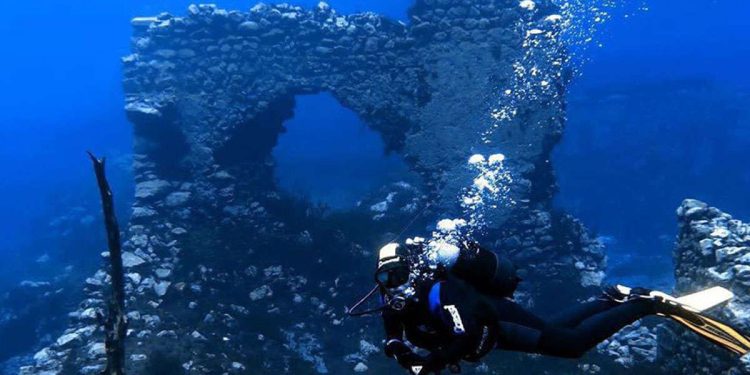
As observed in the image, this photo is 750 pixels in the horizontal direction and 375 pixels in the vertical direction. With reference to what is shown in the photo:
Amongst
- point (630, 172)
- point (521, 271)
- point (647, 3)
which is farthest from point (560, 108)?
point (647, 3)

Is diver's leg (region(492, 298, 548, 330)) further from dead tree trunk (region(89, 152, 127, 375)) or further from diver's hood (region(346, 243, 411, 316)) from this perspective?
dead tree trunk (region(89, 152, 127, 375))

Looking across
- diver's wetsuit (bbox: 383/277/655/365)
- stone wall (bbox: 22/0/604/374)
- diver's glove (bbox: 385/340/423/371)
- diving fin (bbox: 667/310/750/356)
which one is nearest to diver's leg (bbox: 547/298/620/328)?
diver's wetsuit (bbox: 383/277/655/365)

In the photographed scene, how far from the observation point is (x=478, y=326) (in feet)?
12.8

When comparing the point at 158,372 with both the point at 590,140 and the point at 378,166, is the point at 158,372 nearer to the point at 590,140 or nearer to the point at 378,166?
the point at 378,166

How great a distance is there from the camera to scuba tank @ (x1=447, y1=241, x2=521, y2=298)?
13.4 ft

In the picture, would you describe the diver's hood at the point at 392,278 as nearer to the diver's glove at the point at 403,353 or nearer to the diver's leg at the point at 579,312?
the diver's glove at the point at 403,353

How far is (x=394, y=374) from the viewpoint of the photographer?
1087cm

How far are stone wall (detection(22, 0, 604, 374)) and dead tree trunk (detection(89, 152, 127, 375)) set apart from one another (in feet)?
22.8

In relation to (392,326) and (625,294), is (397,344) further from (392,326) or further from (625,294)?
(625,294)

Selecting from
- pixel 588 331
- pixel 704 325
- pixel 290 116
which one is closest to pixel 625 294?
pixel 588 331

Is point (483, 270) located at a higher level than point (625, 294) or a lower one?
lower

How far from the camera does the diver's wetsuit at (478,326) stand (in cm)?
381

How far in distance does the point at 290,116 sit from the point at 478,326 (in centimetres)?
1484

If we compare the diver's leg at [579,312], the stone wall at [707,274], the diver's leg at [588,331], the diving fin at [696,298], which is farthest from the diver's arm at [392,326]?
the stone wall at [707,274]
